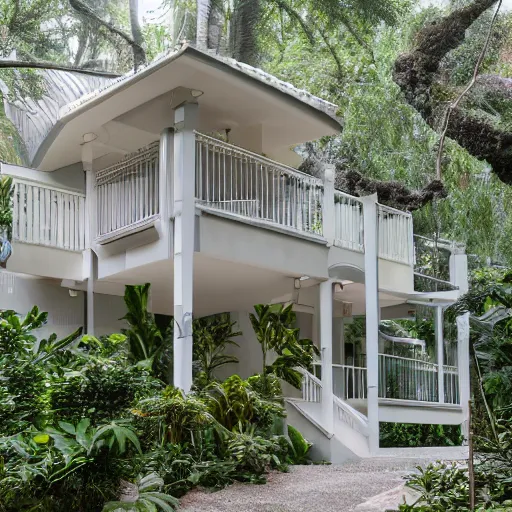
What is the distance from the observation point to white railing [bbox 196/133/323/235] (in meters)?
12.2

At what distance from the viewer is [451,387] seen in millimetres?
16156

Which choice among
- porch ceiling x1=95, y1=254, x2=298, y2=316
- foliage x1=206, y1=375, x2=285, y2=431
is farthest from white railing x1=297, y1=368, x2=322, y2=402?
foliage x1=206, y1=375, x2=285, y2=431

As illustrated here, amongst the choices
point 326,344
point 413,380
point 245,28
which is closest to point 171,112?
point 326,344

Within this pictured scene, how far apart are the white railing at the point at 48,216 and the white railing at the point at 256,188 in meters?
2.36

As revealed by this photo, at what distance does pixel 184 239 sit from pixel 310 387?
3.97 m

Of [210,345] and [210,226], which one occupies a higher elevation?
[210,226]

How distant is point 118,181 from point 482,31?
30.4 feet

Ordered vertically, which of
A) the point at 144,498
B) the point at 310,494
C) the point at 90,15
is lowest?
the point at 310,494

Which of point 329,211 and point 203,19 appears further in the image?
point 203,19

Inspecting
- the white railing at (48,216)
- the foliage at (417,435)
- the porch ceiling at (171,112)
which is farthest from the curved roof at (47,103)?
the foliage at (417,435)

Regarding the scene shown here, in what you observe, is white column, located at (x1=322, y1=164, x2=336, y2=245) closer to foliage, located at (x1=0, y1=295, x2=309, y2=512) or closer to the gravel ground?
foliage, located at (x1=0, y1=295, x2=309, y2=512)

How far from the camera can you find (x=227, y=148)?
12305 mm

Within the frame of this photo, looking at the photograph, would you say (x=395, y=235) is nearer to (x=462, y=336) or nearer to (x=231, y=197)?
(x=462, y=336)

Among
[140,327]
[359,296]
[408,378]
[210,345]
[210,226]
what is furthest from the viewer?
[359,296]
